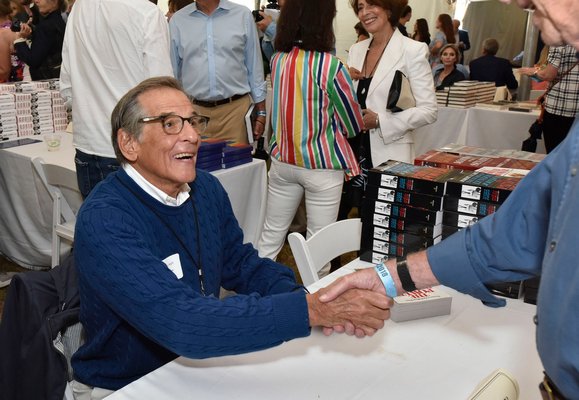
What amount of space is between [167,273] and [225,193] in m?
0.53

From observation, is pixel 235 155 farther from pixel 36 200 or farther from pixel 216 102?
pixel 36 200

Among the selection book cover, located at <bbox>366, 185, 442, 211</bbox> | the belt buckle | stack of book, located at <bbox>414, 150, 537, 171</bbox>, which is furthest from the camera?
stack of book, located at <bbox>414, 150, 537, 171</bbox>

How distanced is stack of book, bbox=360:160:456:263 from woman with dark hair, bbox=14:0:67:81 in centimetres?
378

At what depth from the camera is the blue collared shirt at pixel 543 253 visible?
95 cm

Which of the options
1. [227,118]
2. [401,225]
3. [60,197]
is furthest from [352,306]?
[227,118]

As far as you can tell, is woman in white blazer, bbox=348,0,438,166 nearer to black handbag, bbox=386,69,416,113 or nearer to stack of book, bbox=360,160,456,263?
black handbag, bbox=386,69,416,113

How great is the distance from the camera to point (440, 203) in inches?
75.6

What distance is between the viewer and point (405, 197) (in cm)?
197

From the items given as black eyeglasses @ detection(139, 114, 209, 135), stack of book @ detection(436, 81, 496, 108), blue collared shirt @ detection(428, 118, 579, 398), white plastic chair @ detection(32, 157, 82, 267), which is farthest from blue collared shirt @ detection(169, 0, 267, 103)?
blue collared shirt @ detection(428, 118, 579, 398)

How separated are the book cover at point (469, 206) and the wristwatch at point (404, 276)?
0.49m

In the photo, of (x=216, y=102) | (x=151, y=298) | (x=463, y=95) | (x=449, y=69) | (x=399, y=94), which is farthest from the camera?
(x=449, y=69)

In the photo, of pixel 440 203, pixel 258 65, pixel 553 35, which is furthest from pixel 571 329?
pixel 258 65

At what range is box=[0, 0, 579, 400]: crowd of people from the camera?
1.22 m

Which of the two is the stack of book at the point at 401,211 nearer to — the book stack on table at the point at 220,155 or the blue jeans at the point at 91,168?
the book stack on table at the point at 220,155
